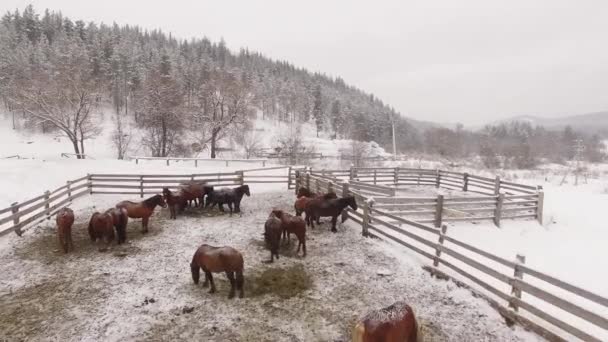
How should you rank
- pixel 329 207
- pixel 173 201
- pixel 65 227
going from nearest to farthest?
1. pixel 65 227
2. pixel 329 207
3. pixel 173 201

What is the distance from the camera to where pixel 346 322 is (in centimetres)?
555

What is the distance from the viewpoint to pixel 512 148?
59.1m

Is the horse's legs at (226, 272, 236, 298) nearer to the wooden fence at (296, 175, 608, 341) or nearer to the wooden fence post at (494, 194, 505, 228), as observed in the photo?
Result: the wooden fence at (296, 175, 608, 341)

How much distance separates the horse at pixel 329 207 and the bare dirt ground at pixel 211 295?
1074mm

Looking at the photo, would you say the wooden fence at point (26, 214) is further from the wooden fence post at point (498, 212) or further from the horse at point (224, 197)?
the wooden fence post at point (498, 212)

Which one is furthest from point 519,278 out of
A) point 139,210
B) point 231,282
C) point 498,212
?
point 139,210

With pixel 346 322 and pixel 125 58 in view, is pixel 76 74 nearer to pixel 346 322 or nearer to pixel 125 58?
pixel 346 322

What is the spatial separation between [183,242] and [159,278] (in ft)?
7.08

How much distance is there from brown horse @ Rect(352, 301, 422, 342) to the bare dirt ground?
1237mm

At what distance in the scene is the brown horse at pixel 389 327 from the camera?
3984 mm

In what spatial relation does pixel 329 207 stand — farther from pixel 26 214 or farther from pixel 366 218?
pixel 26 214

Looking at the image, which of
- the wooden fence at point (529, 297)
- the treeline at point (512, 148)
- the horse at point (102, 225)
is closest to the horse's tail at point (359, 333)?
the wooden fence at point (529, 297)

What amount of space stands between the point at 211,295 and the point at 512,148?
216 feet

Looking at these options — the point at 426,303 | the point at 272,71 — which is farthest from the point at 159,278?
the point at 272,71
